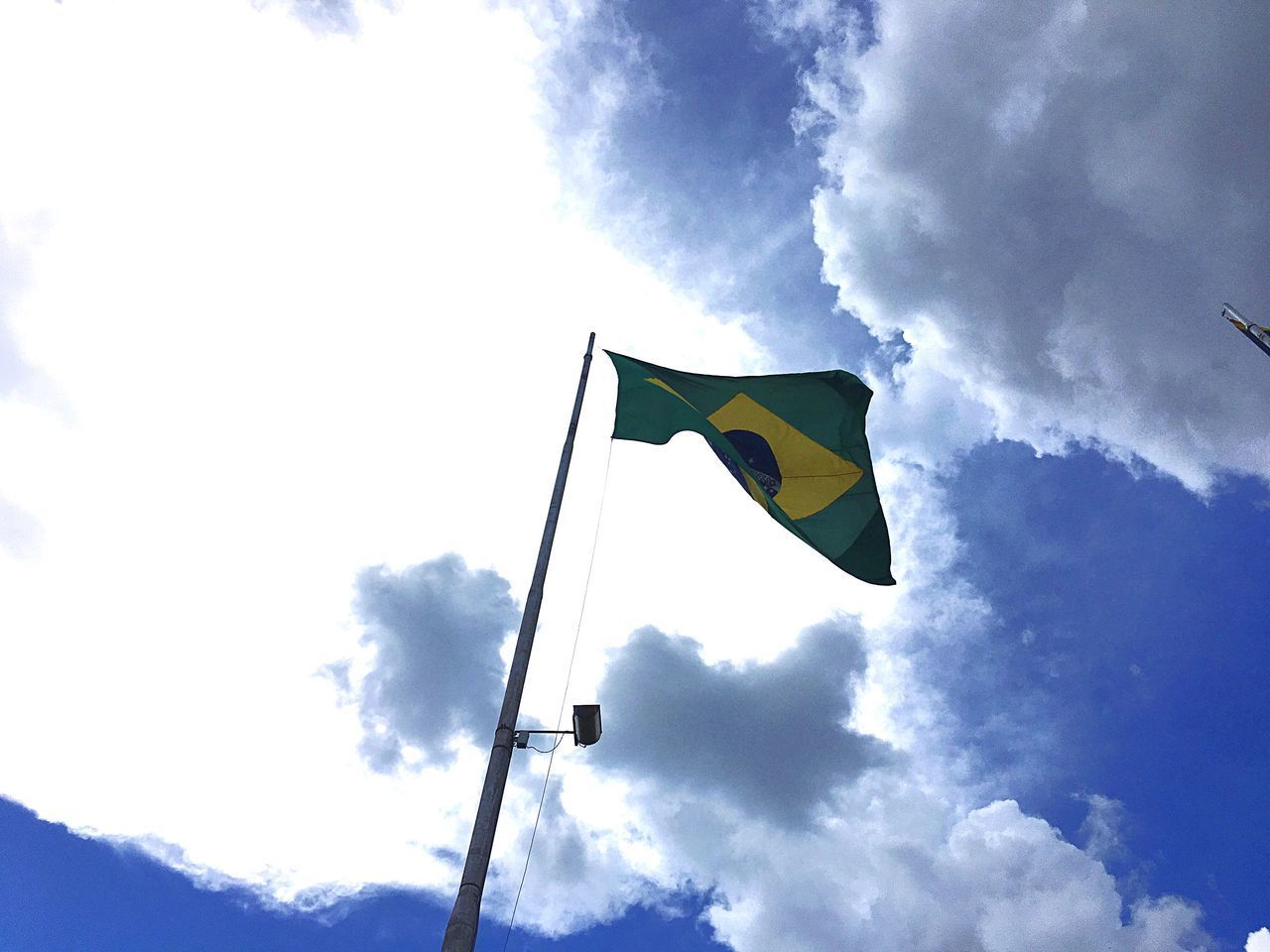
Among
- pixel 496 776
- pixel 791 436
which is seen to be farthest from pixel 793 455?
pixel 496 776

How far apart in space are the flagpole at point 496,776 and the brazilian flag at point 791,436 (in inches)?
136

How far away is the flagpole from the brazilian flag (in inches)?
136

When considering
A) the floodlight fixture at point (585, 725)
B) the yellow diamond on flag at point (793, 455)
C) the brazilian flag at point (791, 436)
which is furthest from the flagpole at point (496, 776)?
the yellow diamond on flag at point (793, 455)

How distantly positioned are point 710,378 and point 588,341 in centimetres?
264

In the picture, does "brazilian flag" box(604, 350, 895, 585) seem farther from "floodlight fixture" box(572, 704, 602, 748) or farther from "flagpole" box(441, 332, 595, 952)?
"floodlight fixture" box(572, 704, 602, 748)

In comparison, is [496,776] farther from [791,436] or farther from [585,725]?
[791,436]

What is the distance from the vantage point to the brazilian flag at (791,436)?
15453mm

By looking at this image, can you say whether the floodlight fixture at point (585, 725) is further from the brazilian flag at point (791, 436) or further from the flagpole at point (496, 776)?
the brazilian flag at point (791, 436)

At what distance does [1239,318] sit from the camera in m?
88.6

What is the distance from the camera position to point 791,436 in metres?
16.8

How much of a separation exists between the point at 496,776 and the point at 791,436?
9.38 m

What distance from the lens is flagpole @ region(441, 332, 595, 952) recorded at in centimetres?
878

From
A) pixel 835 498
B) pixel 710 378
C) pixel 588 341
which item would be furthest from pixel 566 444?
pixel 835 498

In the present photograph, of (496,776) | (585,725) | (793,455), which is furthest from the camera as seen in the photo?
(793,455)
